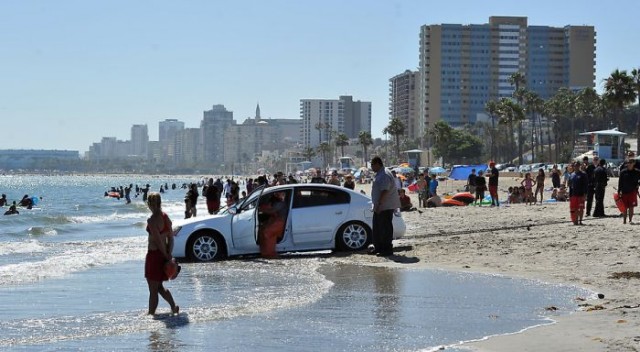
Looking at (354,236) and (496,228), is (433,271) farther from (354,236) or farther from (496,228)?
(496,228)

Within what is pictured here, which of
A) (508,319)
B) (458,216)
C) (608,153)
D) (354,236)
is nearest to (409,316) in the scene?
(508,319)

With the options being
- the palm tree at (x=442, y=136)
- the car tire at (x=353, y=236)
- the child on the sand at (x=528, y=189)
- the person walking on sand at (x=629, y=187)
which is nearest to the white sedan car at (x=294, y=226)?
the car tire at (x=353, y=236)

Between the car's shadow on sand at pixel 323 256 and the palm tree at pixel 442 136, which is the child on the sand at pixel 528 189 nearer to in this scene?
the car's shadow on sand at pixel 323 256

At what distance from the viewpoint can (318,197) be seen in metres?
16.5

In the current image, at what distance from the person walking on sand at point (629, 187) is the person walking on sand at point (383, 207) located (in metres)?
5.66

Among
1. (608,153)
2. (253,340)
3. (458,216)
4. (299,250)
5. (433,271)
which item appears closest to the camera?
(253,340)

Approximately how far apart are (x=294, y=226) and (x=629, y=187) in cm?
699

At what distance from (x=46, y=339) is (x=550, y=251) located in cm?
886

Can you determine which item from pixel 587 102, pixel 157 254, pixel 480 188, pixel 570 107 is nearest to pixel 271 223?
pixel 157 254

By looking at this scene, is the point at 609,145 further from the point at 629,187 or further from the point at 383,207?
the point at 383,207

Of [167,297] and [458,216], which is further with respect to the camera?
[458,216]

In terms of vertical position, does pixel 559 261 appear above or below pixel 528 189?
below

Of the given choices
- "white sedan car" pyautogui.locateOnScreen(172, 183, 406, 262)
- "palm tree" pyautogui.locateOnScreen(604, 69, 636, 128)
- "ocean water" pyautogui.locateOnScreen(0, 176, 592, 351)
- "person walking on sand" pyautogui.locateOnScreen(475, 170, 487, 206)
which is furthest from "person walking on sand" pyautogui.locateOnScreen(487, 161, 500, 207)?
"palm tree" pyautogui.locateOnScreen(604, 69, 636, 128)

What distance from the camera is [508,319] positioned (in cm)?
913
